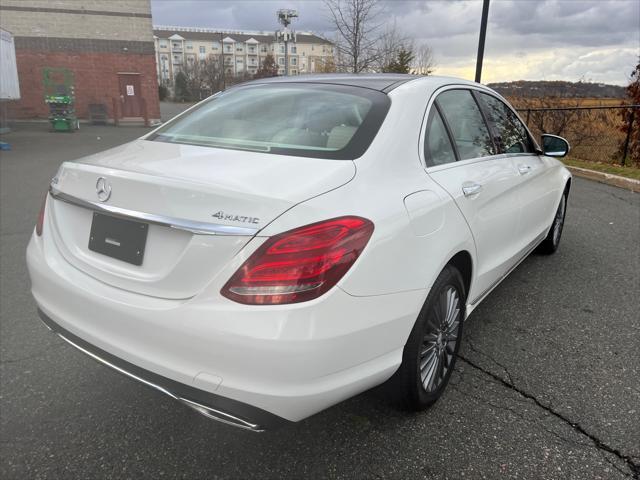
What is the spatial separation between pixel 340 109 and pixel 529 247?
2211 mm

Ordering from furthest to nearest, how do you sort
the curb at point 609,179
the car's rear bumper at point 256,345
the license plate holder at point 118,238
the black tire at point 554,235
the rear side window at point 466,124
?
the curb at point 609,179 < the black tire at point 554,235 < the rear side window at point 466,124 < the license plate holder at point 118,238 < the car's rear bumper at point 256,345

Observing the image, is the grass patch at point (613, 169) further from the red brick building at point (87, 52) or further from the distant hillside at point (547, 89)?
the red brick building at point (87, 52)

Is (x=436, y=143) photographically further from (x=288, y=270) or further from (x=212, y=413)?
(x=212, y=413)

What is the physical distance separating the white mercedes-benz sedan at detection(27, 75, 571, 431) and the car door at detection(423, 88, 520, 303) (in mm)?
22

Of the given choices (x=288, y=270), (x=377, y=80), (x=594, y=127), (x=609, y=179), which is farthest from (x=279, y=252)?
(x=594, y=127)

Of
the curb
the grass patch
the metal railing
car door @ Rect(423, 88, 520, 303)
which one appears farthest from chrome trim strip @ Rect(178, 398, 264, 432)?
the metal railing

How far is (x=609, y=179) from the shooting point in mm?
9602

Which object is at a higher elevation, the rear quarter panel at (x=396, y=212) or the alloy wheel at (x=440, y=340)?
the rear quarter panel at (x=396, y=212)

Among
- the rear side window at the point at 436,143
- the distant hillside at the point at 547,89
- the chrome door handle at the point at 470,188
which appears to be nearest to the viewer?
the rear side window at the point at 436,143

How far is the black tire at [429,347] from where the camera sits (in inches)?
86.4

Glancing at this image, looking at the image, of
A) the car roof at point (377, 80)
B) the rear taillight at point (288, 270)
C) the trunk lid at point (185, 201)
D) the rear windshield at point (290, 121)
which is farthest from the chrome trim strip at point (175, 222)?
the car roof at point (377, 80)

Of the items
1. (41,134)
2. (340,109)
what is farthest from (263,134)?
(41,134)

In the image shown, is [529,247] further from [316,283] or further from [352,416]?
[316,283]

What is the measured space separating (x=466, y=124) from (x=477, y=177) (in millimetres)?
465
